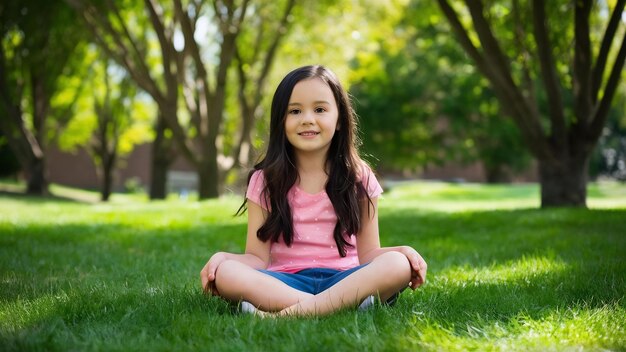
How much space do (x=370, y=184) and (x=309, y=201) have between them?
346mm

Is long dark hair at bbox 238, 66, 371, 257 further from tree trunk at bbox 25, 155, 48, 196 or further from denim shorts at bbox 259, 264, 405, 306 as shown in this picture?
tree trunk at bbox 25, 155, 48, 196

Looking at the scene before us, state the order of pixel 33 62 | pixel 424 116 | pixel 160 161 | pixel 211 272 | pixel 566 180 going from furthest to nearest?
pixel 424 116, pixel 160 161, pixel 33 62, pixel 566 180, pixel 211 272

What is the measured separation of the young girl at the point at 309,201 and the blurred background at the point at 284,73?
1.56 ft

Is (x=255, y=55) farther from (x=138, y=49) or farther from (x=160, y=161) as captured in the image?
(x=160, y=161)

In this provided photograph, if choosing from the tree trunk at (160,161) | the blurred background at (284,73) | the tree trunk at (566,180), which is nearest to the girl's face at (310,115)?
the blurred background at (284,73)

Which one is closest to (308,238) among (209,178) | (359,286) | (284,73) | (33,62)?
(359,286)

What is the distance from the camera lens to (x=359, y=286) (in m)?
3.04

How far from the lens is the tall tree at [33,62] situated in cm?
1644

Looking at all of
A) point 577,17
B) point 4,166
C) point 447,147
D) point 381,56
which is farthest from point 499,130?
point 4,166

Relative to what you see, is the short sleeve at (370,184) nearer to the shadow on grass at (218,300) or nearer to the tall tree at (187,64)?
the shadow on grass at (218,300)

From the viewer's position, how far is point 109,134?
21.6m

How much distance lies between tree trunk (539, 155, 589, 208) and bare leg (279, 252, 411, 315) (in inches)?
280

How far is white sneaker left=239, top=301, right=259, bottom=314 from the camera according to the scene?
3.01 meters

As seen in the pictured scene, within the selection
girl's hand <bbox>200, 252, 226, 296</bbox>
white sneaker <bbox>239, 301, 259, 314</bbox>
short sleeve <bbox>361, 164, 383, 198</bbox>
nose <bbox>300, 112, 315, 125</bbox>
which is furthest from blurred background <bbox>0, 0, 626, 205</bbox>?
white sneaker <bbox>239, 301, 259, 314</bbox>
